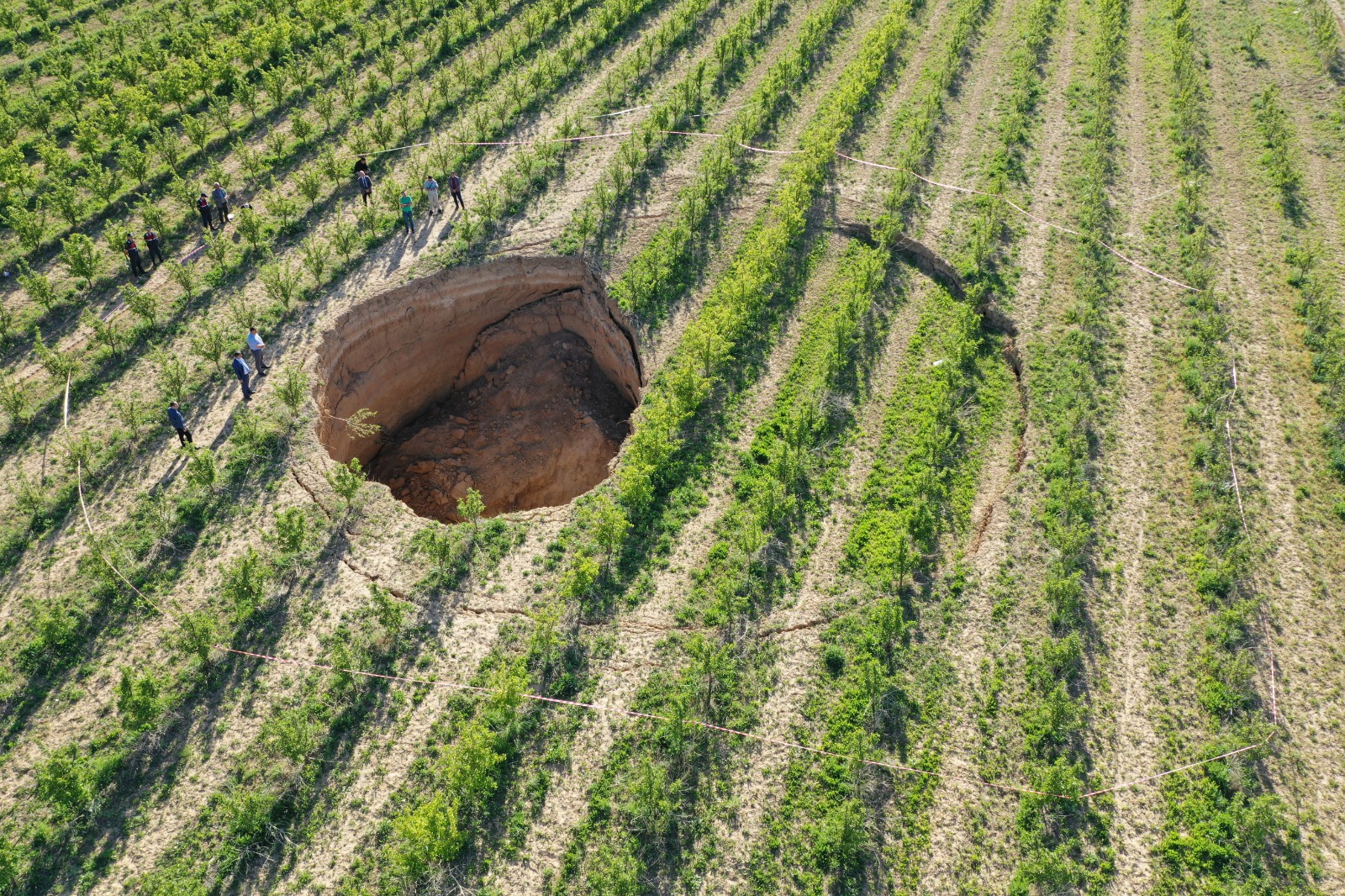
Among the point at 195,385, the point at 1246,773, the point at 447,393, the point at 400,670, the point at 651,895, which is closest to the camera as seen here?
the point at 651,895

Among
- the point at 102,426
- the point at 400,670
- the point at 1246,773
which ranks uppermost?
the point at 102,426

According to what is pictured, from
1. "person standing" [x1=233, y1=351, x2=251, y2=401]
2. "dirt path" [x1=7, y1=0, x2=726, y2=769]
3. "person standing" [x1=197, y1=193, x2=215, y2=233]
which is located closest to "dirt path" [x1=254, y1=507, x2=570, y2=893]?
"dirt path" [x1=7, y1=0, x2=726, y2=769]

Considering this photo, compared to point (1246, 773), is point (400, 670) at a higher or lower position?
higher

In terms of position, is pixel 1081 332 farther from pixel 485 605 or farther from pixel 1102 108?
pixel 485 605

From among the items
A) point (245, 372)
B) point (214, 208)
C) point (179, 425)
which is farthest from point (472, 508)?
point (214, 208)

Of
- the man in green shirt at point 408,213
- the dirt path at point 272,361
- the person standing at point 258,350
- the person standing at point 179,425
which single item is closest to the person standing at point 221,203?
the dirt path at point 272,361

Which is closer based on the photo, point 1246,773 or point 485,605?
point 1246,773

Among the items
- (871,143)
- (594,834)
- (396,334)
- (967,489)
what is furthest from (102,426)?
(871,143)
